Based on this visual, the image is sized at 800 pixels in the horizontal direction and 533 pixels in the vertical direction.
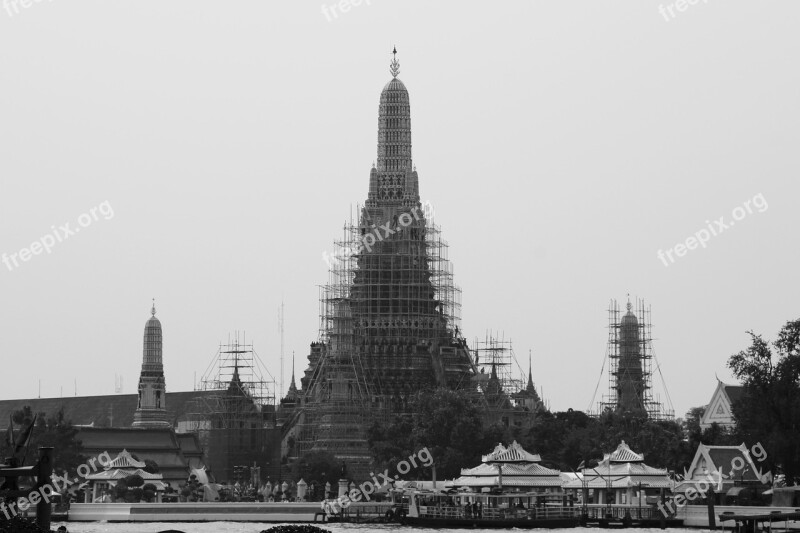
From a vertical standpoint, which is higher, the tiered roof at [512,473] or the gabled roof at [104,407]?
the gabled roof at [104,407]

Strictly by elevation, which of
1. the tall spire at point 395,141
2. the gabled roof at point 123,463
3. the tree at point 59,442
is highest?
the tall spire at point 395,141

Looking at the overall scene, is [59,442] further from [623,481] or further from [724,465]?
[724,465]

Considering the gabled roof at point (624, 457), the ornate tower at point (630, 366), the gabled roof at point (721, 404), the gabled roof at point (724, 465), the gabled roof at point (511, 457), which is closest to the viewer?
the gabled roof at point (624, 457)

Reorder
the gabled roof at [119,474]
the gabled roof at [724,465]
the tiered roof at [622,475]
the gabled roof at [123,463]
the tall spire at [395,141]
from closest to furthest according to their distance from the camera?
the tiered roof at [622,475] < the gabled roof at [724,465] < the gabled roof at [119,474] < the gabled roof at [123,463] < the tall spire at [395,141]

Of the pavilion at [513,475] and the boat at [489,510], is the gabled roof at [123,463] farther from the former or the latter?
the boat at [489,510]

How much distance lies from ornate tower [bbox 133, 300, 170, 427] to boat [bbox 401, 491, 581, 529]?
60.2 metres

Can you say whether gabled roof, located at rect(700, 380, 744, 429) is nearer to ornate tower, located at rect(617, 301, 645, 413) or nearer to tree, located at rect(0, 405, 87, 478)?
ornate tower, located at rect(617, 301, 645, 413)

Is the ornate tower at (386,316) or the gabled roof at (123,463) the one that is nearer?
the gabled roof at (123,463)

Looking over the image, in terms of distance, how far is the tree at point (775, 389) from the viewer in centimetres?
8900

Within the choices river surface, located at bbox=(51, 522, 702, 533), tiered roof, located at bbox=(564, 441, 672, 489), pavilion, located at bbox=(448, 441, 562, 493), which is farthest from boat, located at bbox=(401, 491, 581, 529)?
tiered roof, located at bbox=(564, 441, 672, 489)

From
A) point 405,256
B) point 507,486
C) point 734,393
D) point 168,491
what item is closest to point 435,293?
point 405,256

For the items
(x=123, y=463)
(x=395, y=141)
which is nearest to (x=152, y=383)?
(x=395, y=141)

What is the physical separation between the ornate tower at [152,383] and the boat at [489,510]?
6020 centimetres

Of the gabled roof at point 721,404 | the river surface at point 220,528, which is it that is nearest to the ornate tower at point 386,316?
the gabled roof at point 721,404
